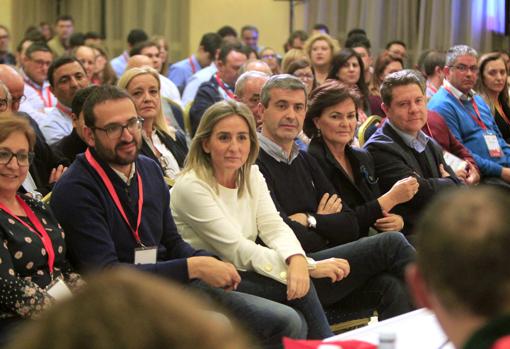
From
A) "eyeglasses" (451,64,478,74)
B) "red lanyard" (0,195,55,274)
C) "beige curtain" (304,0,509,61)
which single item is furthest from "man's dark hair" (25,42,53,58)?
"beige curtain" (304,0,509,61)

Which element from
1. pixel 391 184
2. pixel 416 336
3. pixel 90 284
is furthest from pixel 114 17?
pixel 90 284

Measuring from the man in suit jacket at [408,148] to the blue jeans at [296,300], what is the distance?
107 centimetres

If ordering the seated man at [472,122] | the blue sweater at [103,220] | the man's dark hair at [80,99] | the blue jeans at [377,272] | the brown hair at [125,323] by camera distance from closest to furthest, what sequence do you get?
the brown hair at [125,323] < the blue sweater at [103,220] < the blue jeans at [377,272] < the man's dark hair at [80,99] < the seated man at [472,122]

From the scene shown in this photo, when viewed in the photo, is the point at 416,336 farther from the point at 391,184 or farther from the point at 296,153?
the point at 391,184

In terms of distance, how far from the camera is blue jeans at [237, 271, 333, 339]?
3.01m

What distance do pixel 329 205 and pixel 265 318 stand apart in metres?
0.89

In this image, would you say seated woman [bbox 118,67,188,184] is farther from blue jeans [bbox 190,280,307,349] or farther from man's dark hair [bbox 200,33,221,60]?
man's dark hair [bbox 200,33,221,60]

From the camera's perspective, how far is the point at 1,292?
7.94ft

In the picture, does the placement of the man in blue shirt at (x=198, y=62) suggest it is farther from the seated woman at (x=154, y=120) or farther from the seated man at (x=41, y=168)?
the seated man at (x=41, y=168)

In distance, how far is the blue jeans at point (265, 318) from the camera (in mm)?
2805

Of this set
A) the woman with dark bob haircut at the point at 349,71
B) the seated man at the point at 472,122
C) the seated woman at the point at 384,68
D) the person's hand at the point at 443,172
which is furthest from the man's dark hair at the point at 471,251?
the seated woman at the point at 384,68

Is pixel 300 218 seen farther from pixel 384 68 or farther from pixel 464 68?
pixel 384 68

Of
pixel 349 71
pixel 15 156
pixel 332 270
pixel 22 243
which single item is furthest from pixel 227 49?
pixel 22 243

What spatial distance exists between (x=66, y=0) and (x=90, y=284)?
11.2 metres
